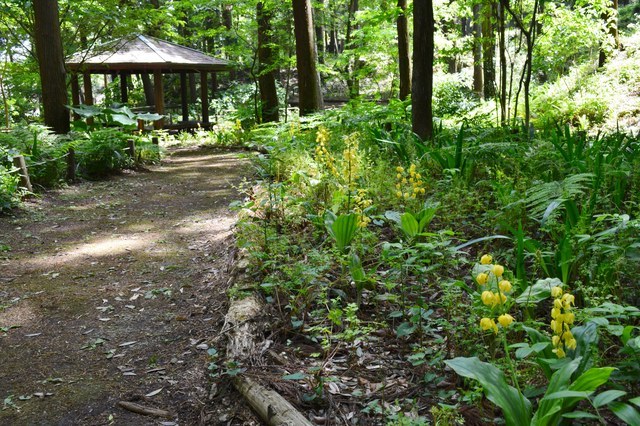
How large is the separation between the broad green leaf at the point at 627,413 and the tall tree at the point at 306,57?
971cm

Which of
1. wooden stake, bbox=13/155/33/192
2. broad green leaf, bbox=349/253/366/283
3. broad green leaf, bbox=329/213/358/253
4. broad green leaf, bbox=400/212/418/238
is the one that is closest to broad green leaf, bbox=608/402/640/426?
broad green leaf, bbox=349/253/366/283

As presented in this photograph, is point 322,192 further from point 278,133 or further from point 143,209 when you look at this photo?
point 278,133

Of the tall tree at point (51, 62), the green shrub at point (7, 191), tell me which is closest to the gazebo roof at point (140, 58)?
the tall tree at point (51, 62)

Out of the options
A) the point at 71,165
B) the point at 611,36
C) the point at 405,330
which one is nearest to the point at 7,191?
the point at 71,165

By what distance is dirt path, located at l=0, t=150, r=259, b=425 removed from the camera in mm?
2887

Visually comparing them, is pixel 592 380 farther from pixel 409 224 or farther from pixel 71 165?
pixel 71 165

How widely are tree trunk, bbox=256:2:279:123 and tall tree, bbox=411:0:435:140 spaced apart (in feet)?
25.4

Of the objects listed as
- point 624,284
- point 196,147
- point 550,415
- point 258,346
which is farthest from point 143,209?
point 196,147

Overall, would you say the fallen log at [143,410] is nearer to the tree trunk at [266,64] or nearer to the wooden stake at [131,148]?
the wooden stake at [131,148]

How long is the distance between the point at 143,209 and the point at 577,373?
6.49 m

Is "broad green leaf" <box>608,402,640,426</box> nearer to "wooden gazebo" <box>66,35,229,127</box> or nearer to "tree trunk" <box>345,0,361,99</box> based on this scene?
"tree trunk" <box>345,0,361,99</box>

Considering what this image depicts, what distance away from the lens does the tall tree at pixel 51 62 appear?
9773 millimetres

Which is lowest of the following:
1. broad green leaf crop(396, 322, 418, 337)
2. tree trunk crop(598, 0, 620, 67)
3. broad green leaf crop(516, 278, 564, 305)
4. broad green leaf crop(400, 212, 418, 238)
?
broad green leaf crop(396, 322, 418, 337)

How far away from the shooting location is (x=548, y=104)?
43.4 ft
